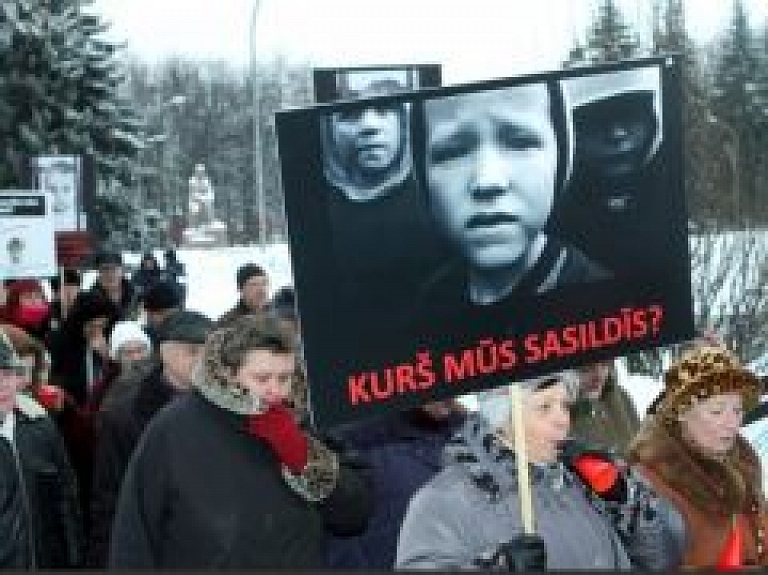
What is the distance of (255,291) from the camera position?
28.8ft

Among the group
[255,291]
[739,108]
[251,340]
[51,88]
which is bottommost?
[255,291]

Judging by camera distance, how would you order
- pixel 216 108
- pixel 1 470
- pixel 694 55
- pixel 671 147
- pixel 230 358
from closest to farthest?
pixel 671 147
pixel 230 358
pixel 1 470
pixel 694 55
pixel 216 108

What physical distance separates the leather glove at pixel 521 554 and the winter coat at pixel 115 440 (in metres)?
3.15

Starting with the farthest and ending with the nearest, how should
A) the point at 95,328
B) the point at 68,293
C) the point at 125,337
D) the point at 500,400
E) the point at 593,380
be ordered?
1. the point at 68,293
2. the point at 95,328
3. the point at 125,337
4. the point at 593,380
5. the point at 500,400

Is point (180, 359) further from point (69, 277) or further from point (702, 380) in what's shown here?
point (69, 277)

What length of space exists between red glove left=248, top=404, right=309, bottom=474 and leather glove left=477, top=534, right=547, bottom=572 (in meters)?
1.32

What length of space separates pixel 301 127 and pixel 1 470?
97.3 inches

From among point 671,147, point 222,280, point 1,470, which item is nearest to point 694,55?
point 1,470

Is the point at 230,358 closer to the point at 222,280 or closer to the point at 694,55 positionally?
the point at 694,55

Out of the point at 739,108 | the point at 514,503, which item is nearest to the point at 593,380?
the point at 514,503

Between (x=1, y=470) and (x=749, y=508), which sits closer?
(x=749, y=508)

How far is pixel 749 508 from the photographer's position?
460 cm

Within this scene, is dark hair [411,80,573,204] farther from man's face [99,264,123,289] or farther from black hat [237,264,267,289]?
man's face [99,264,123,289]

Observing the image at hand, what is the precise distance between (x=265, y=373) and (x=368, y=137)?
1.35 meters
